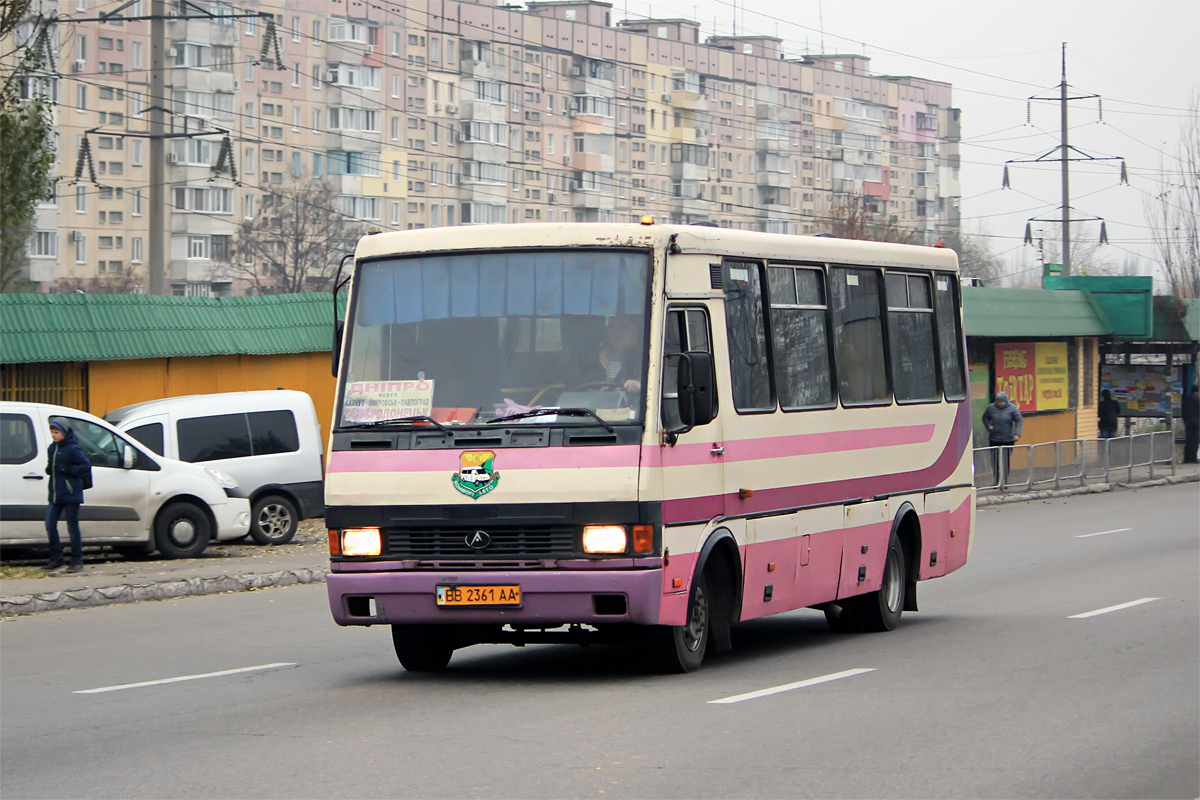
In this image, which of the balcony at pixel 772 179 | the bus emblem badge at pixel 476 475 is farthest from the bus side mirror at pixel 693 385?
the balcony at pixel 772 179

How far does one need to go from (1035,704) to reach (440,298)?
421cm

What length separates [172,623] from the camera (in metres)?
15.2

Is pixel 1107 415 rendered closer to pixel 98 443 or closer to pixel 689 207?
pixel 98 443

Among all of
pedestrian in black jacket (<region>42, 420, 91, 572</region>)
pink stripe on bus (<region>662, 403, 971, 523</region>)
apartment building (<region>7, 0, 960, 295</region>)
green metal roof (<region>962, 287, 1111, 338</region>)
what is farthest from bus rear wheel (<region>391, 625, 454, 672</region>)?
apartment building (<region>7, 0, 960, 295</region>)

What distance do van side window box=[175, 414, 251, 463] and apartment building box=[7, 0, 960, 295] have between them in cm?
5219

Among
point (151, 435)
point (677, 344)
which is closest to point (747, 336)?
point (677, 344)

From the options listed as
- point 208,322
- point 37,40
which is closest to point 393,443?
point 37,40

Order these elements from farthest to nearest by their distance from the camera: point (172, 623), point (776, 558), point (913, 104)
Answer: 1. point (913, 104)
2. point (172, 623)
3. point (776, 558)

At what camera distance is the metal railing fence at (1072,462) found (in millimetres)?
33500

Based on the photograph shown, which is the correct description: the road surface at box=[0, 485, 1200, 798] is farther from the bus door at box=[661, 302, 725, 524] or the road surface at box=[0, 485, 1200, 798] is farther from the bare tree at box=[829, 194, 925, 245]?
the bare tree at box=[829, 194, 925, 245]

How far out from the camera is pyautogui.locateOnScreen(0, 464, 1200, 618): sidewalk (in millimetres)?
16719

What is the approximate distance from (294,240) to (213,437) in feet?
200

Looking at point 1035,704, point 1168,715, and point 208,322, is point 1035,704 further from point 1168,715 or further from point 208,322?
point 208,322

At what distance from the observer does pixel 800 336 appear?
1229cm
